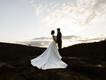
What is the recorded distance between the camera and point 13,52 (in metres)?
28.2

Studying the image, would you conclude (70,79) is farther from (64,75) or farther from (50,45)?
(50,45)

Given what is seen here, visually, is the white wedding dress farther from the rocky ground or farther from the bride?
the rocky ground

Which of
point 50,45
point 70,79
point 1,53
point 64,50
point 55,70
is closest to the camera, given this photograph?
point 70,79

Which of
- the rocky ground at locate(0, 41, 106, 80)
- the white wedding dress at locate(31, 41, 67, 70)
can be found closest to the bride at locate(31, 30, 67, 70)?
the white wedding dress at locate(31, 41, 67, 70)

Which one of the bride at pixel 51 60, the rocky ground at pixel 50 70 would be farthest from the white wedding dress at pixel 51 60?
the rocky ground at pixel 50 70

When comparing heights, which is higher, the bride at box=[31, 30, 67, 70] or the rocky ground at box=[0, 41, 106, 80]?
the bride at box=[31, 30, 67, 70]

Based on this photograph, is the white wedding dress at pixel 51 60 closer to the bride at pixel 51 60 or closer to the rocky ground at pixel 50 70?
the bride at pixel 51 60

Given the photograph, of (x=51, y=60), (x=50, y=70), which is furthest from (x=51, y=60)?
(x=50, y=70)

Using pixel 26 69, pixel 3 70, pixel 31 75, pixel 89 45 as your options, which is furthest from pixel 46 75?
pixel 89 45

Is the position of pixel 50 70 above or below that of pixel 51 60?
below

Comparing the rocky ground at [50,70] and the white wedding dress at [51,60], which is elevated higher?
the white wedding dress at [51,60]

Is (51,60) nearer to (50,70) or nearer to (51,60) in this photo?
(51,60)

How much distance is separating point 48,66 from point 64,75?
200 centimetres

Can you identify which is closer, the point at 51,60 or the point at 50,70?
the point at 50,70
